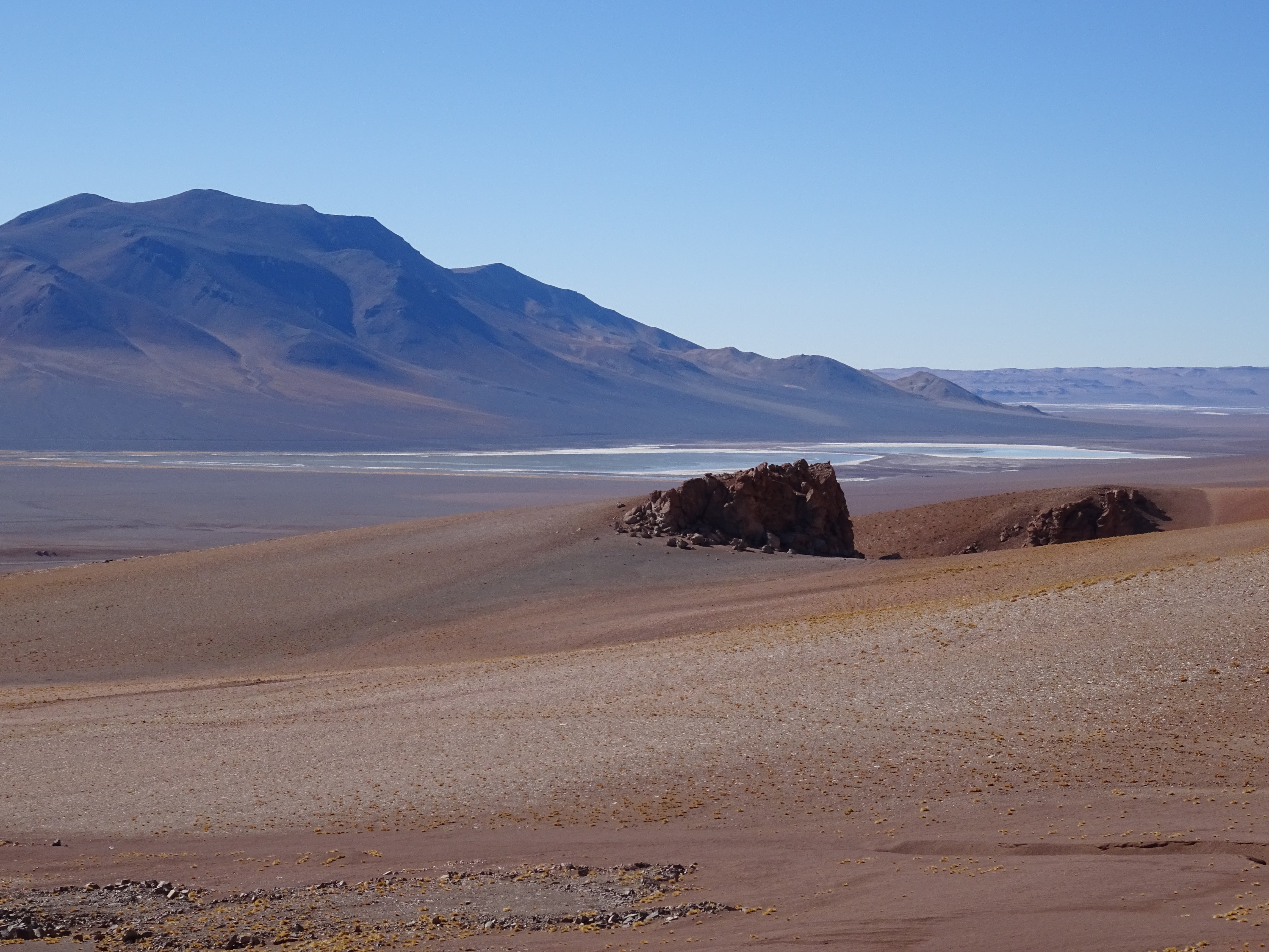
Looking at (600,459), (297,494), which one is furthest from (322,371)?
(297,494)

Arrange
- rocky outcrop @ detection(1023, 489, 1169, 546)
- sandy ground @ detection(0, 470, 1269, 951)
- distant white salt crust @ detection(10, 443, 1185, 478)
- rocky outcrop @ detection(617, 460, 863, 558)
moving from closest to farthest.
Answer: sandy ground @ detection(0, 470, 1269, 951), rocky outcrop @ detection(617, 460, 863, 558), rocky outcrop @ detection(1023, 489, 1169, 546), distant white salt crust @ detection(10, 443, 1185, 478)

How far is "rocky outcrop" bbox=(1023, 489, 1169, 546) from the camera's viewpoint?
94.4ft

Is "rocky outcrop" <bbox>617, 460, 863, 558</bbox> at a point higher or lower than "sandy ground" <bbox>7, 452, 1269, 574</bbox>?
higher

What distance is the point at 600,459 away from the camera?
3103 inches

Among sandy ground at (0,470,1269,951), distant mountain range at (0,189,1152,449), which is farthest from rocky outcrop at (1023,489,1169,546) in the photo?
distant mountain range at (0,189,1152,449)

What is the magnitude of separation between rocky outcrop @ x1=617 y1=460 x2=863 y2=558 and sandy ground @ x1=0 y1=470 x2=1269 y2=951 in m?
5.42

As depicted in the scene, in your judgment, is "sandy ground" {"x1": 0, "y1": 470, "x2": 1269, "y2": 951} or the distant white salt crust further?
the distant white salt crust

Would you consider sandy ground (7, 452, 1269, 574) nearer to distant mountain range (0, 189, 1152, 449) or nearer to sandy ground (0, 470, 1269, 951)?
sandy ground (0, 470, 1269, 951)

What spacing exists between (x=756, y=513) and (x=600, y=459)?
2091 inches

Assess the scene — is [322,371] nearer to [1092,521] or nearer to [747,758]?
[1092,521]

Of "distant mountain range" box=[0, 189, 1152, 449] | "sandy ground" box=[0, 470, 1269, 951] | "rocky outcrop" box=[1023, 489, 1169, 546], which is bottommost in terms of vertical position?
"sandy ground" box=[0, 470, 1269, 951]

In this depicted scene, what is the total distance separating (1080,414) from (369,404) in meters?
106

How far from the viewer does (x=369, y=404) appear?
119000 millimetres

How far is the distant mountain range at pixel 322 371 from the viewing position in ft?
344
